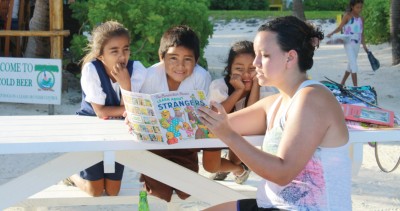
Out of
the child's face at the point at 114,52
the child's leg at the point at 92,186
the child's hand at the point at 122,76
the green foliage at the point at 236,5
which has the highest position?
the child's face at the point at 114,52

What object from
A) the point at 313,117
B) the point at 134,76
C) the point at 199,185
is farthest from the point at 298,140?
the point at 134,76

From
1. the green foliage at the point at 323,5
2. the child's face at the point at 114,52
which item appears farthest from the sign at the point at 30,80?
the green foliage at the point at 323,5

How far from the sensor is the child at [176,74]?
4.23 metres

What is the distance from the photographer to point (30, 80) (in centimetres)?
870

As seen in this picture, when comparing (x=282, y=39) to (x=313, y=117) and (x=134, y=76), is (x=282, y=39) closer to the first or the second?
(x=313, y=117)

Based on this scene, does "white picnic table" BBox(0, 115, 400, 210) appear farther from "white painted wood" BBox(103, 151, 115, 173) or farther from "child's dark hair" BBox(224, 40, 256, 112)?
"child's dark hair" BBox(224, 40, 256, 112)

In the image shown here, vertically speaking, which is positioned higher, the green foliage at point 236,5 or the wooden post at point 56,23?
the wooden post at point 56,23

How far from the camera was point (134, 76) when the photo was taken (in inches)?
169

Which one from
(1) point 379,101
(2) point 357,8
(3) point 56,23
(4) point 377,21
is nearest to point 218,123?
(3) point 56,23

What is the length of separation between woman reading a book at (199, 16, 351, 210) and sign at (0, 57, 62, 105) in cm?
568

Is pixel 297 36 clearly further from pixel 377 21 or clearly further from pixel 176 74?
pixel 377 21

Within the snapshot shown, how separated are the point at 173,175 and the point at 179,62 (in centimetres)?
Result: 73

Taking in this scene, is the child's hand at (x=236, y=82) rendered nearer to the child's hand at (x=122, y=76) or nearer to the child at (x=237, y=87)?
the child at (x=237, y=87)

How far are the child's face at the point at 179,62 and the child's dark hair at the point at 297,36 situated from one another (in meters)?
1.13
